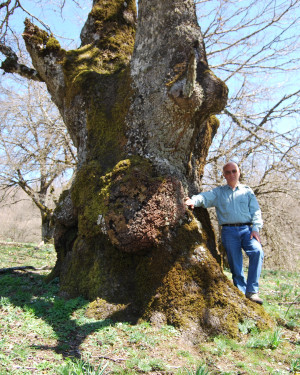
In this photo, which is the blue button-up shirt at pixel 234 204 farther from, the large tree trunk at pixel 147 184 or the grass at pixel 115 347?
the grass at pixel 115 347

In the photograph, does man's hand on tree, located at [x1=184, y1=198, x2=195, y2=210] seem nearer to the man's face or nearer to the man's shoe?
the man's face

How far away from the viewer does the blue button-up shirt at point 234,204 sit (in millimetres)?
4277

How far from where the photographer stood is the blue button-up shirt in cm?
428

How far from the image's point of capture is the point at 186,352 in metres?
3.01

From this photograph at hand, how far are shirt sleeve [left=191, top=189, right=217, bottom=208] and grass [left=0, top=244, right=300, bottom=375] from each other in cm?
153

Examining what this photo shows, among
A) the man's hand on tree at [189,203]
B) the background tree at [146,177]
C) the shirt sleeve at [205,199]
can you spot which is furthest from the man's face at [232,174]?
the man's hand on tree at [189,203]

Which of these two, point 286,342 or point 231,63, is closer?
point 286,342

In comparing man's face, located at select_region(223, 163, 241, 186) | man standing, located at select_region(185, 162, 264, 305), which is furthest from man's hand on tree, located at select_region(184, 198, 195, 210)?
man's face, located at select_region(223, 163, 241, 186)

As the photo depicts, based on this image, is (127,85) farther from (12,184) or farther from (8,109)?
(12,184)

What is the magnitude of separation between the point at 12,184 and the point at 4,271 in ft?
36.6

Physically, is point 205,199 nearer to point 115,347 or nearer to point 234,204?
point 234,204

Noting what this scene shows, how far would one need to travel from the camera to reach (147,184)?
3830 millimetres

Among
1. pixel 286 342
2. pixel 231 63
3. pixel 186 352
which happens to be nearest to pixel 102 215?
pixel 186 352

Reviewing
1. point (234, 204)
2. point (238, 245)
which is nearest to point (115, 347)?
point (238, 245)
